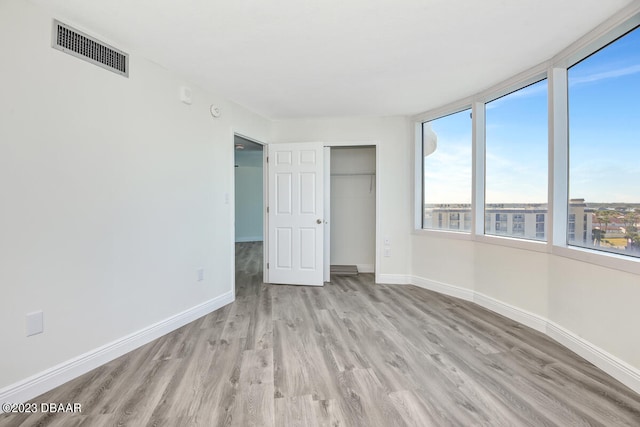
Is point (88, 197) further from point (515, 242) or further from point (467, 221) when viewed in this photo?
point (467, 221)

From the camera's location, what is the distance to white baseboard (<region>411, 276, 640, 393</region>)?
1.94 m

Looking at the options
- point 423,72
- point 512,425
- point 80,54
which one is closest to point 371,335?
point 512,425

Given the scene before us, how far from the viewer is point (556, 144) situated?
8.46 feet

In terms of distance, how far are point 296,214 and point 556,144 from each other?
3007 mm

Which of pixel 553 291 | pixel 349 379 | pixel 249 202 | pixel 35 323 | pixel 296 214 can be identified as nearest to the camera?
pixel 35 323

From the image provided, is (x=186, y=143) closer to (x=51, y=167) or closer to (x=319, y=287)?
(x=51, y=167)

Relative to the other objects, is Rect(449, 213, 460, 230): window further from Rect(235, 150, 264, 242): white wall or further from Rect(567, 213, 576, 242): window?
Rect(235, 150, 264, 242): white wall

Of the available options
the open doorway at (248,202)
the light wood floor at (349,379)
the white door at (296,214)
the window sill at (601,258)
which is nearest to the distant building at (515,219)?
the window sill at (601,258)

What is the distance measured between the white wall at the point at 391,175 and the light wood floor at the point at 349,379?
4.38 feet

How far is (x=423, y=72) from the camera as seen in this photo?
2881mm

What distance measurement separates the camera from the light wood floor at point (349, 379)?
1.65m

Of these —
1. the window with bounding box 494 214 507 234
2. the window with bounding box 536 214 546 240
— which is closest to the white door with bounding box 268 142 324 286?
the window with bounding box 494 214 507 234

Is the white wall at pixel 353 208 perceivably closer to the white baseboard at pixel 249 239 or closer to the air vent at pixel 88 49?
the air vent at pixel 88 49

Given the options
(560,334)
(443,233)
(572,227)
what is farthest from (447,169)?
(560,334)
